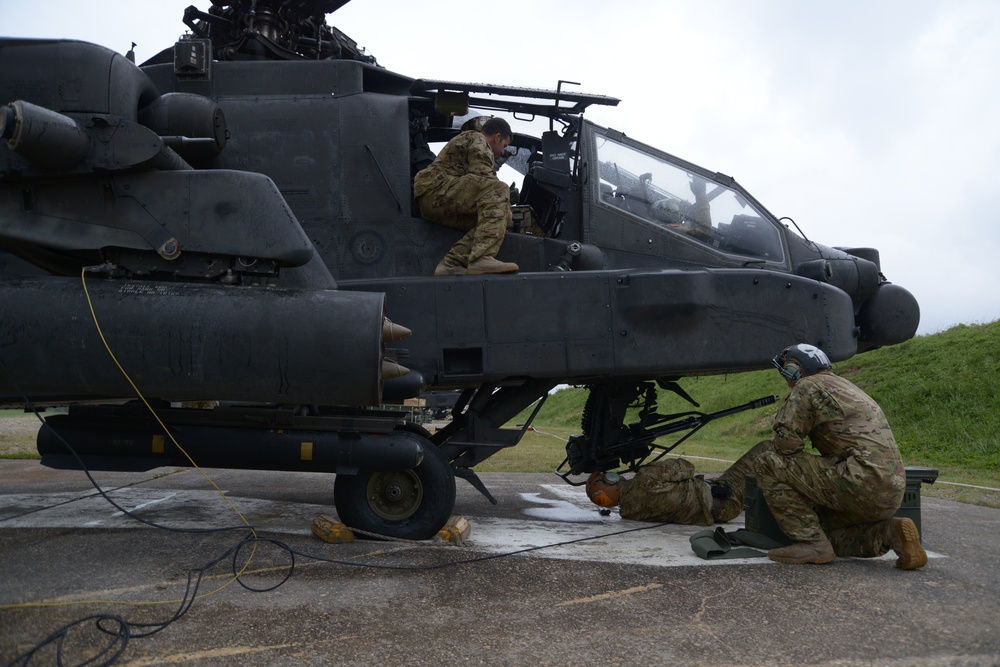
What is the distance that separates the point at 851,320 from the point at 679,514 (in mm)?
→ 1862

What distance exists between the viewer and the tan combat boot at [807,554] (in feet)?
14.5

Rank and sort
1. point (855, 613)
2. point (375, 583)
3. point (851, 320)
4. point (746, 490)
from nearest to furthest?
1. point (855, 613)
2. point (375, 583)
3. point (746, 490)
4. point (851, 320)

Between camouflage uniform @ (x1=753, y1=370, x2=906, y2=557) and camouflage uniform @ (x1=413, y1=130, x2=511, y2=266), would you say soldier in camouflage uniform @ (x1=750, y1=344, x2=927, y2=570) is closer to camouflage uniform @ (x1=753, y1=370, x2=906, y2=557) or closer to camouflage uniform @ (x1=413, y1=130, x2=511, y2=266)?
camouflage uniform @ (x1=753, y1=370, x2=906, y2=557)

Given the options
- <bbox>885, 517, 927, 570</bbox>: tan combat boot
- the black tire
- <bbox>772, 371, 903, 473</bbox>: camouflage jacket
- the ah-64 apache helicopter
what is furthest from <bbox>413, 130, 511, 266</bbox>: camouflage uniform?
<bbox>885, 517, 927, 570</bbox>: tan combat boot

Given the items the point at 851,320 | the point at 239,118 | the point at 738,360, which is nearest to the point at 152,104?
the point at 239,118

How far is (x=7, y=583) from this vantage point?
3715 mm

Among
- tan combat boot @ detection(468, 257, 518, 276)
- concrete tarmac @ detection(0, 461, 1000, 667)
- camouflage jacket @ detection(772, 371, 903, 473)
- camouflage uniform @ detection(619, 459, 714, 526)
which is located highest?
tan combat boot @ detection(468, 257, 518, 276)

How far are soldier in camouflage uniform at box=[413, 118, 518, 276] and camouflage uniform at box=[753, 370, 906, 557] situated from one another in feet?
6.66

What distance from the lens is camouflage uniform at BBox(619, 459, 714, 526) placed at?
18.7 feet

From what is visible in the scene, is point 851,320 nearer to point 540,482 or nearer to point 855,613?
point 855,613

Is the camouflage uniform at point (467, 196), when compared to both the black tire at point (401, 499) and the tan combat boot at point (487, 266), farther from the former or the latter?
the black tire at point (401, 499)

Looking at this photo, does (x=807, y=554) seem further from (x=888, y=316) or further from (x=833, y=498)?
(x=888, y=316)

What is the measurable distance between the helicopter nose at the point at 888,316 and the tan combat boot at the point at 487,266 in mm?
2906

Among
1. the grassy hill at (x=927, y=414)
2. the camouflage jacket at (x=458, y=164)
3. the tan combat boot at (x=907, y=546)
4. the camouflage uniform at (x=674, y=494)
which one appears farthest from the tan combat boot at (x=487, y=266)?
the grassy hill at (x=927, y=414)
